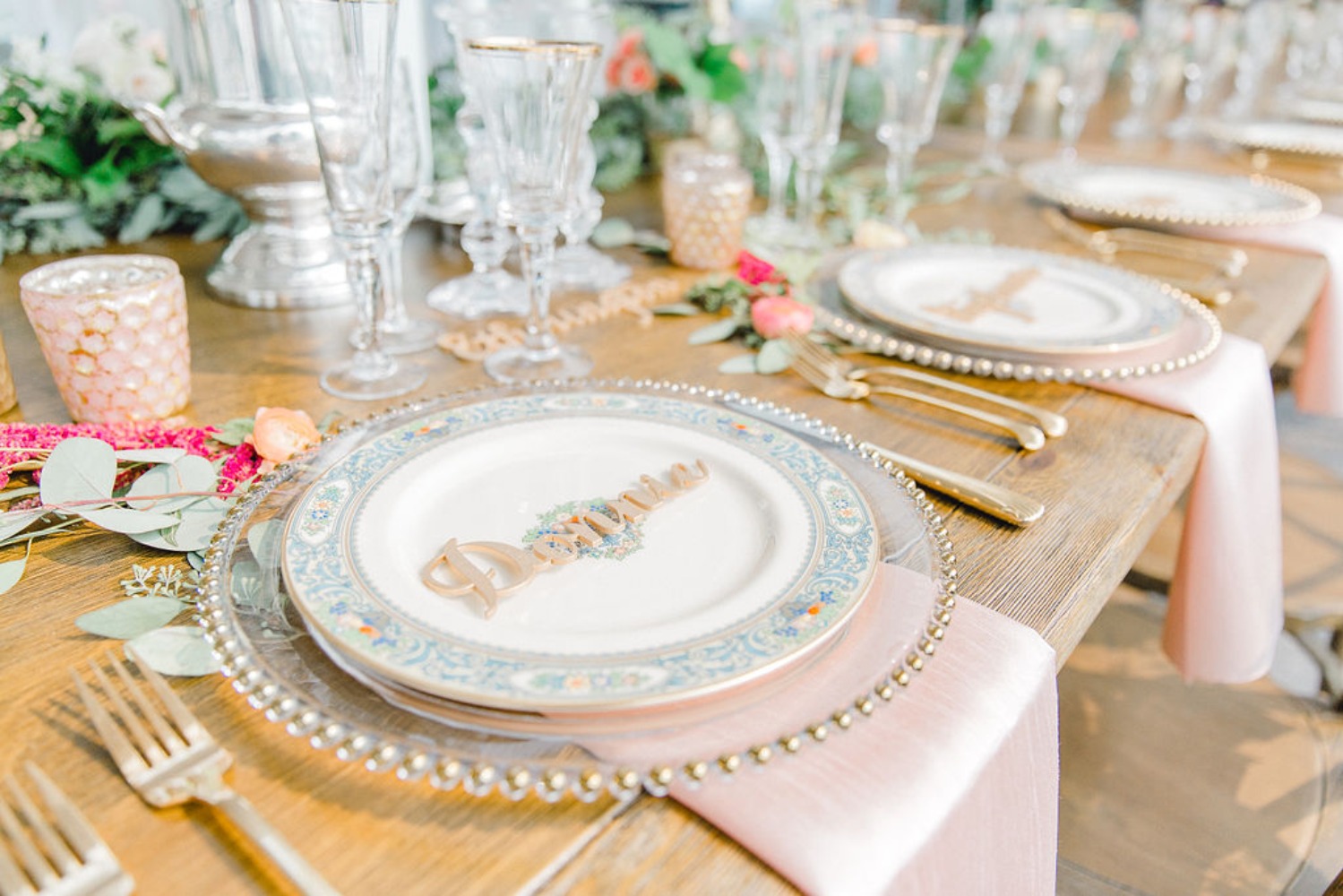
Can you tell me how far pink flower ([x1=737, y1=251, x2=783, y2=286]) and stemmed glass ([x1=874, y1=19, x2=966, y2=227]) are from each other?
343 millimetres

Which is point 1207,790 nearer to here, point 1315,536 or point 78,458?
point 1315,536

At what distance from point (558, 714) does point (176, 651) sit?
19 cm

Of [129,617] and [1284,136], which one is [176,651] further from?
[1284,136]

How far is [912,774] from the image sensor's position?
37 centimetres

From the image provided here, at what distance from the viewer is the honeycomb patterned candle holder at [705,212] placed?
39.0 inches

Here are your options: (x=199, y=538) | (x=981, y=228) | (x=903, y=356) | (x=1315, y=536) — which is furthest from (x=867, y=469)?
(x=1315, y=536)

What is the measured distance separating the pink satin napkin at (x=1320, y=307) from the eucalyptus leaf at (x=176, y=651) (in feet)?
4.07

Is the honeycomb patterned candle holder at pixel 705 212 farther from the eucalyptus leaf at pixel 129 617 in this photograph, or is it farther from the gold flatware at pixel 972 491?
the eucalyptus leaf at pixel 129 617

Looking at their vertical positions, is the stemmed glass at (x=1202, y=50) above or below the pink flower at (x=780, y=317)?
above

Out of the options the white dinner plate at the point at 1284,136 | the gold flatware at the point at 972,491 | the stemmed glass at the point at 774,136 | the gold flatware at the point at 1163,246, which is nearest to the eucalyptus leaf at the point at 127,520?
the gold flatware at the point at 972,491

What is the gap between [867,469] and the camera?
1.80 ft

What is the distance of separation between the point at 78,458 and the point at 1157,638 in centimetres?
139

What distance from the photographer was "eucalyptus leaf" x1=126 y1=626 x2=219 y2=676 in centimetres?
41

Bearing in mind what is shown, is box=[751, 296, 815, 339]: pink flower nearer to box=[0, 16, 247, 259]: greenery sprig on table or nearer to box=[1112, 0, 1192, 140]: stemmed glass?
box=[0, 16, 247, 259]: greenery sprig on table
